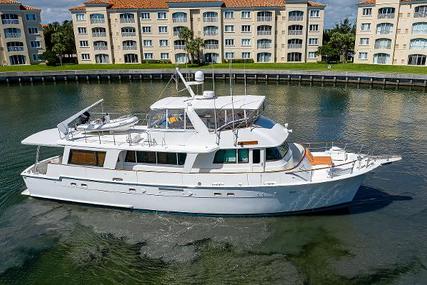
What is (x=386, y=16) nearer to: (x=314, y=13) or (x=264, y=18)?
(x=314, y=13)

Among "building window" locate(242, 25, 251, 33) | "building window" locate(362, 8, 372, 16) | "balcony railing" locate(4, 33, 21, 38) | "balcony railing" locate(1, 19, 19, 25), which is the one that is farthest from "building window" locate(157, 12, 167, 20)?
"building window" locate(362, 8, 372, 16)

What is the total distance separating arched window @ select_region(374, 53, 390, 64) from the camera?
5963 centimetres

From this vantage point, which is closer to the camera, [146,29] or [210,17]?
[210,17]

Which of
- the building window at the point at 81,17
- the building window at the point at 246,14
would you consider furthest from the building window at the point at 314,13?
the building window at the point at 81,17

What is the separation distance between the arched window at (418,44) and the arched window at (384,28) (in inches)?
163

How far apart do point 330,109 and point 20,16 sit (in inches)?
2573

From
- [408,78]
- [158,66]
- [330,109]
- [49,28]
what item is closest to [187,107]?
[330,109]

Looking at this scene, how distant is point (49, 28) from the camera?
7919 centimetres

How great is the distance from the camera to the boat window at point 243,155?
1452 centimetres

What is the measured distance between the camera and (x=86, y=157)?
15430mm

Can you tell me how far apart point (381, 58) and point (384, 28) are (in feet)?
16.6

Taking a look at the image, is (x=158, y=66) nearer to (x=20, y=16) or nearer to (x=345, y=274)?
(x=20, y=16)

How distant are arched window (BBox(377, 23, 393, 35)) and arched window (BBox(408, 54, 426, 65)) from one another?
18.5 ft

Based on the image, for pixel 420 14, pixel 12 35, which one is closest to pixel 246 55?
pixel 420 14
